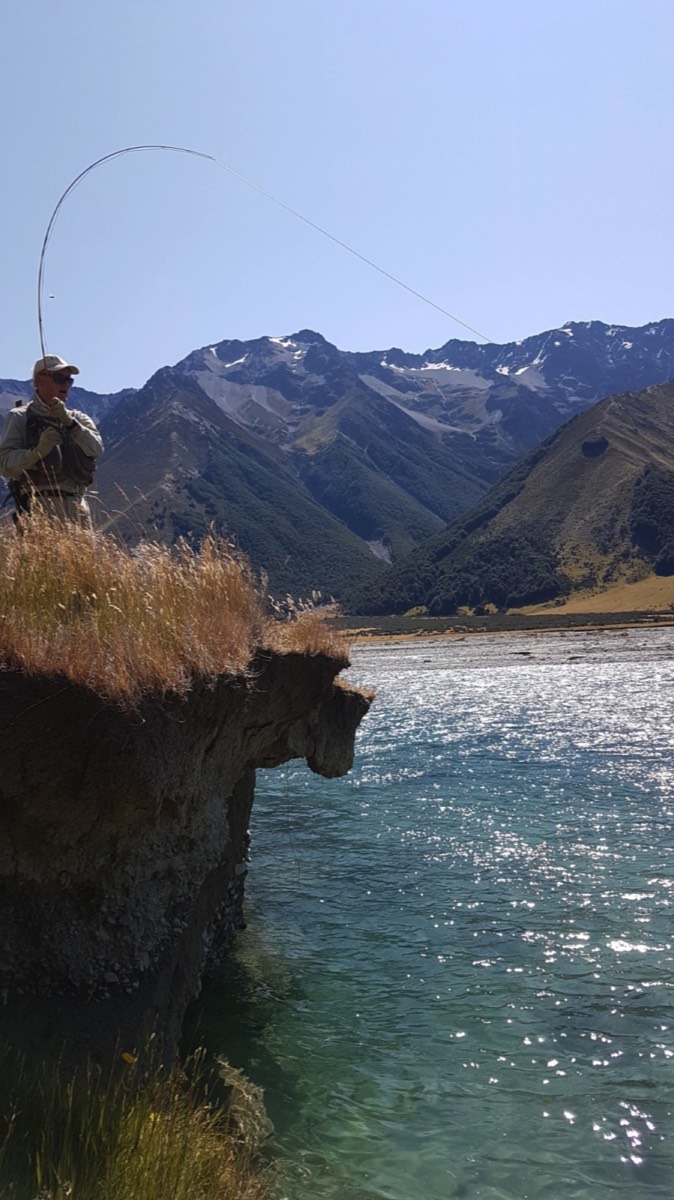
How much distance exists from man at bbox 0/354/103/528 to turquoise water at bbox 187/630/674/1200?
236 inches

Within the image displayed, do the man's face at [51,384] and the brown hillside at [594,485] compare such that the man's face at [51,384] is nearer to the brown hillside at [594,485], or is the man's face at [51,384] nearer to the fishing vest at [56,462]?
the fishing vest at [56,462]

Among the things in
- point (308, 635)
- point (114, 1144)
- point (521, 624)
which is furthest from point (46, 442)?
point (521, 624)

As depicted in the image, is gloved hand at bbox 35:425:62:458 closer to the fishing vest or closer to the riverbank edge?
the fishing vest

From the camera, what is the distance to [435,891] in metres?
13.5

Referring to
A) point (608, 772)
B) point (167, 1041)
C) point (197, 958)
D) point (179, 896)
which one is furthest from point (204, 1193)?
point (608, 772)

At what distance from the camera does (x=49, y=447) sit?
890cm

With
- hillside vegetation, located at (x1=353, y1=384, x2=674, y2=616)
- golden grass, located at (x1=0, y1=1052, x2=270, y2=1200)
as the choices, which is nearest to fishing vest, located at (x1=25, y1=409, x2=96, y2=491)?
A: golden grass, located at (x1=0, y1=1052, x2=270, y2=1200)

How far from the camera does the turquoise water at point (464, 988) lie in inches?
271

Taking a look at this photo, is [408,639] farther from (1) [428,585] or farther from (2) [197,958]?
(2) [197,958]

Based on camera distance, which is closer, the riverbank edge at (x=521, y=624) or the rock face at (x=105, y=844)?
the rock face at (x=105, y=844)

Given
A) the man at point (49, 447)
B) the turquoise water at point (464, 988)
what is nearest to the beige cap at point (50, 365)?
the man at point (49, 447)

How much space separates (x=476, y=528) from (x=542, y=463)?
20.3 meters

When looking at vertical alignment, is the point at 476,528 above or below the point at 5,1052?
above

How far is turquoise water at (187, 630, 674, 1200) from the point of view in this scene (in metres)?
6.88
